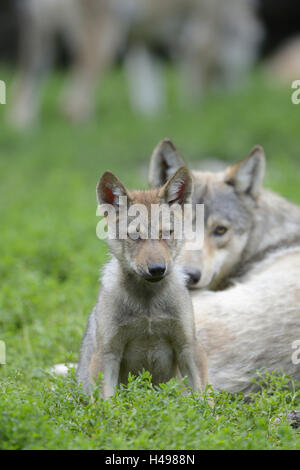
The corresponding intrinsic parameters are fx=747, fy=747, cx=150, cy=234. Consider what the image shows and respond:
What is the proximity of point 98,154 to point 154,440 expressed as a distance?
790 centimetres

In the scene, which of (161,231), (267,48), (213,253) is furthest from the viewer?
(267,48)

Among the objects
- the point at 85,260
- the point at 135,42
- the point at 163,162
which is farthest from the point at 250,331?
the point at 135,42

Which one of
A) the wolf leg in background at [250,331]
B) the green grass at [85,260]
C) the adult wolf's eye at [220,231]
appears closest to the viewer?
the green grass at [85,260]

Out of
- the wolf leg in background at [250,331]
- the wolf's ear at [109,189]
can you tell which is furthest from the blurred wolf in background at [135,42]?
the wolf's ear at [109,189]

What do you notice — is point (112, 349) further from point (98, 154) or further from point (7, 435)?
point (98, 154)

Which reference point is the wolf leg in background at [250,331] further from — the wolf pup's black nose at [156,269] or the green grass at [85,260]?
the wolf pup's black nose at [156,269]

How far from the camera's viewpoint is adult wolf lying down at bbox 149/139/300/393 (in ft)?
14.4

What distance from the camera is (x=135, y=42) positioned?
49.8ft

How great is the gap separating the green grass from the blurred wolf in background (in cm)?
46

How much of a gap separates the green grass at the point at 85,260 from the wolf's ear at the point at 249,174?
1.40 m

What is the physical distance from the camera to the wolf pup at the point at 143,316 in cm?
383

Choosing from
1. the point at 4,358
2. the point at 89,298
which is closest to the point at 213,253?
the point at 89,298

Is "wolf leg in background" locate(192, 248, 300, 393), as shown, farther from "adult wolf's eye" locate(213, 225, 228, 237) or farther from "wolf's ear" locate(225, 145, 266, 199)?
"wolf's ear" locate(225, 145, 266, 199)
